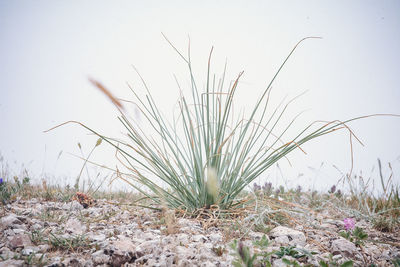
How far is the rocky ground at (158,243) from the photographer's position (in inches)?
56.4

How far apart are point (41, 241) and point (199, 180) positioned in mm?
1202

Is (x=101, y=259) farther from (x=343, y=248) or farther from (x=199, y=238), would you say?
(x=343, y=248)

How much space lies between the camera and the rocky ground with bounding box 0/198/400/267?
1.43 metres

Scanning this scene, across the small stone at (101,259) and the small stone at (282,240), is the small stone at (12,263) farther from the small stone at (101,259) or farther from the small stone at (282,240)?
the small stone at (282,240)

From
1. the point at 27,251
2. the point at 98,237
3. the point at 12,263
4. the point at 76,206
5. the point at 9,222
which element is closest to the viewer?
the point at 12,263

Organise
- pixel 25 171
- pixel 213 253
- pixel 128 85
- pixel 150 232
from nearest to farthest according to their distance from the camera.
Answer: pixel 213 253
pixel 150 232
pixel 128 85
pixel 25 171

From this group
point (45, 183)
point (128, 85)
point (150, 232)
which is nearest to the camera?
point (150, 232)

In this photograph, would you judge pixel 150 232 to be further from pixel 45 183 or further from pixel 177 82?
pixel 45 183

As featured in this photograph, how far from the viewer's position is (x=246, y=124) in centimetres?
239

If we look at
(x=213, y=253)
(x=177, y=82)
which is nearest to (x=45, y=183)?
(x=177, y=82)

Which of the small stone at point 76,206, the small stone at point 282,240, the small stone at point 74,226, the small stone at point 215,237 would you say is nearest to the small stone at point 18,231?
the small stone at point 74,226

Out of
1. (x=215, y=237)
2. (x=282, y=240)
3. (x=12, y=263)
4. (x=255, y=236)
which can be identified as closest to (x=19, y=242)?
(x=12, y=263)

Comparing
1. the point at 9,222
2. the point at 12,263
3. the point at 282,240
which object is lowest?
the point at 12,263

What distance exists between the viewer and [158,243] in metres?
1.62
